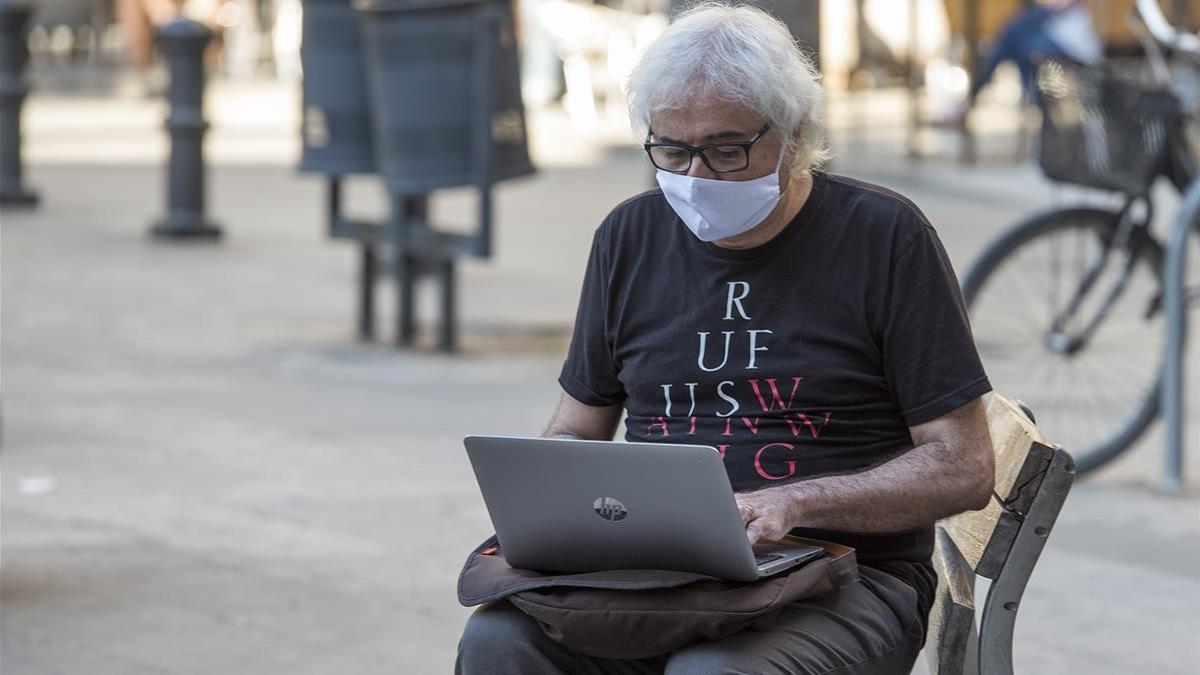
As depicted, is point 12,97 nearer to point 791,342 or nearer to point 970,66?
point 970,66

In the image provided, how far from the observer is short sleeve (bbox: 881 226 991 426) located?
9.43 feet

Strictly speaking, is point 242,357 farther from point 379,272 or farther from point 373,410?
point 379,272

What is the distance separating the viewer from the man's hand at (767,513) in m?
2.70

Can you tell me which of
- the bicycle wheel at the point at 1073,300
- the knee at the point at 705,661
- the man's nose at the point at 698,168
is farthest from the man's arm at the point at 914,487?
the bicycle wheel at the point at 1073,300

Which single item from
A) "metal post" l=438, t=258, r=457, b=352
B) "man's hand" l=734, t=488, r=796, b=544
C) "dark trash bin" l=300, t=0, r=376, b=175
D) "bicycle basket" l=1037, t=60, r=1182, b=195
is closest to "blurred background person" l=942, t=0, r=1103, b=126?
"dark trash bin" l=300, t=0, r=376, b=175

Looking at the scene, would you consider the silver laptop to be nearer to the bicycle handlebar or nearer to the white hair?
the white hair

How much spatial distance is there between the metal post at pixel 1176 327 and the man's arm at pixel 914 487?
110 inches

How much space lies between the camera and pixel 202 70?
36.8 feet

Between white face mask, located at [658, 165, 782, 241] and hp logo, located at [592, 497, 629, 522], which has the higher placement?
white face mask, located at [658, 165, 782, 241]

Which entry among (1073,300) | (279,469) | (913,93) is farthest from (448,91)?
(913,93)

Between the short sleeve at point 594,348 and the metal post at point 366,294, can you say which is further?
the metal post at point 366,294

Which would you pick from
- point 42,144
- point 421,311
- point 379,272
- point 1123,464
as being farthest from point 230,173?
point 1123,464

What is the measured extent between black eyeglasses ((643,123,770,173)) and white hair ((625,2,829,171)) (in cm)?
5

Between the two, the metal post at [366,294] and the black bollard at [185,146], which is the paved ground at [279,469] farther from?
the black bollard at [185,146]
